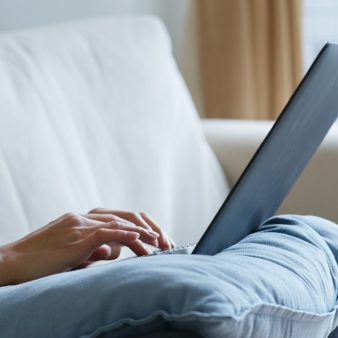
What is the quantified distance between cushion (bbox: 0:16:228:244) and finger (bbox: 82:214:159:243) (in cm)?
32

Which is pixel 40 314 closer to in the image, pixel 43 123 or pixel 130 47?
pixel 43 123

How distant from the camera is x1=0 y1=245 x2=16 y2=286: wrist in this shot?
1337 mm

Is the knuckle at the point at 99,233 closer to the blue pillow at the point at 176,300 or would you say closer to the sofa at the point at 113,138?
the blue pillow at the point at 176,300

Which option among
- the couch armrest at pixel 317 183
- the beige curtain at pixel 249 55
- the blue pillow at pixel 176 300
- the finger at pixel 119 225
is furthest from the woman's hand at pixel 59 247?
the beige curtain at pixel 249 55

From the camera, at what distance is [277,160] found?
129cm

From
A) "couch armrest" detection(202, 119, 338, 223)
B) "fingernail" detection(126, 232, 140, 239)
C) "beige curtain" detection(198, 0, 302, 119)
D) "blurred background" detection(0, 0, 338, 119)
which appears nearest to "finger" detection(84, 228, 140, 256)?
"fingernail" detection(126, 232, 140, 239)

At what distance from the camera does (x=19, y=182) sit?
1.74 metres

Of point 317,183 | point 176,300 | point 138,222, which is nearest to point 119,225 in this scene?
point 138,222

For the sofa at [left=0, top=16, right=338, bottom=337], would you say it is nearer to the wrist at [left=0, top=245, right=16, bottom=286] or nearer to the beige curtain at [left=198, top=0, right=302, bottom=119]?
the wrist at [left=0, top=245, right=16, bottom=286]

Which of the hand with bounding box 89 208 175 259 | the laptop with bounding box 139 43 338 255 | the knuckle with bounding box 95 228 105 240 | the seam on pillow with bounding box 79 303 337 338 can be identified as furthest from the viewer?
the hand with bounding box 89 208 175 259

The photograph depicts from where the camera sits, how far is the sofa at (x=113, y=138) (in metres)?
1.80

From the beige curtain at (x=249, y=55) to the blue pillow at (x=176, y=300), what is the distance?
2.23m

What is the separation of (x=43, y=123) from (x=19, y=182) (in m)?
0.18

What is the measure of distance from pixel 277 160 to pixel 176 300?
0.45 meters
